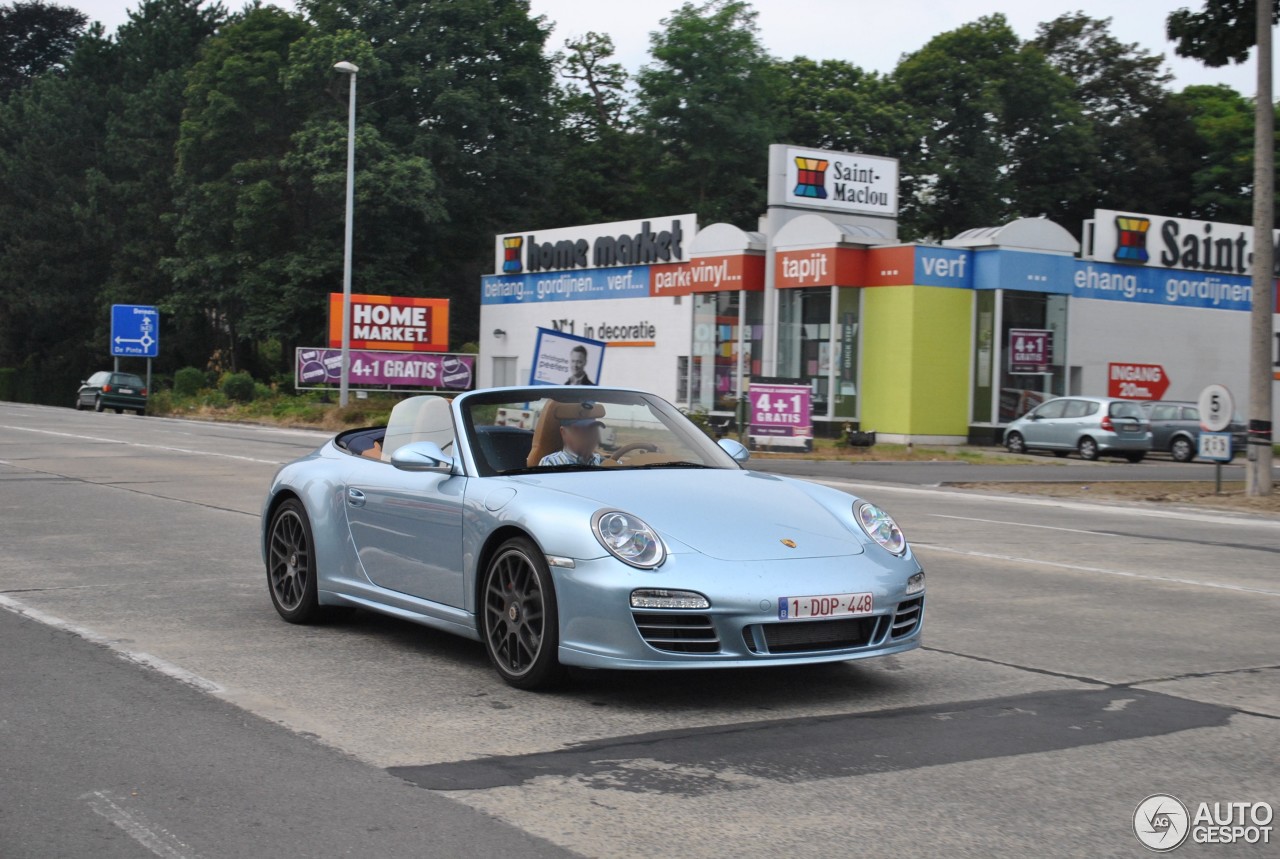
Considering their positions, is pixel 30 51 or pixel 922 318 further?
pixel 30 51

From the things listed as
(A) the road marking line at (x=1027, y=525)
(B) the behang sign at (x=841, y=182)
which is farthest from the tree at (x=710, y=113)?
(A) the road marking line at (x=1027, y=525)

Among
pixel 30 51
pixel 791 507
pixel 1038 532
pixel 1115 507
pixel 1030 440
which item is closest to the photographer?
pixel 791 507

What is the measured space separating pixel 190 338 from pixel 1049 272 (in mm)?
48005

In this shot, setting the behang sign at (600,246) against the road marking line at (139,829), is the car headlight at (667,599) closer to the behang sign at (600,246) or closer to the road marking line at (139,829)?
the road marking line at (139,829)

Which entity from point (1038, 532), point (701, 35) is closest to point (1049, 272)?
point (1038, 532)

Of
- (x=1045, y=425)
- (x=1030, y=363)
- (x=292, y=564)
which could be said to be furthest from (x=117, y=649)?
(x=1030, y=363)

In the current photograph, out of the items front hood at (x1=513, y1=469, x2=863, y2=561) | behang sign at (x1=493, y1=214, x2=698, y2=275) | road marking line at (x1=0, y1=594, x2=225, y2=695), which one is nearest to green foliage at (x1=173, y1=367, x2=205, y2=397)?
behang sign at (x1=493, y1=214, x2=698, y2=275)

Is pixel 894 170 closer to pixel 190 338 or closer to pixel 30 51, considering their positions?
pixel 190 338

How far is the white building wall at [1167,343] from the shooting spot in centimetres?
3969

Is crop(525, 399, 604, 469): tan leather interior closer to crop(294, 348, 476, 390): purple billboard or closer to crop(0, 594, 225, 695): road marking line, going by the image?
crop(0, 594, 225, 695): road marking line

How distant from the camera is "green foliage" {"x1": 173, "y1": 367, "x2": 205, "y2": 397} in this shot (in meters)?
57.0

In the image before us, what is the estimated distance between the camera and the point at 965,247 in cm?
3750

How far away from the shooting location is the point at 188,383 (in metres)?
57.3

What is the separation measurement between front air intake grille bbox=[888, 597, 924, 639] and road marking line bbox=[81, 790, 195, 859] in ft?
10.4
